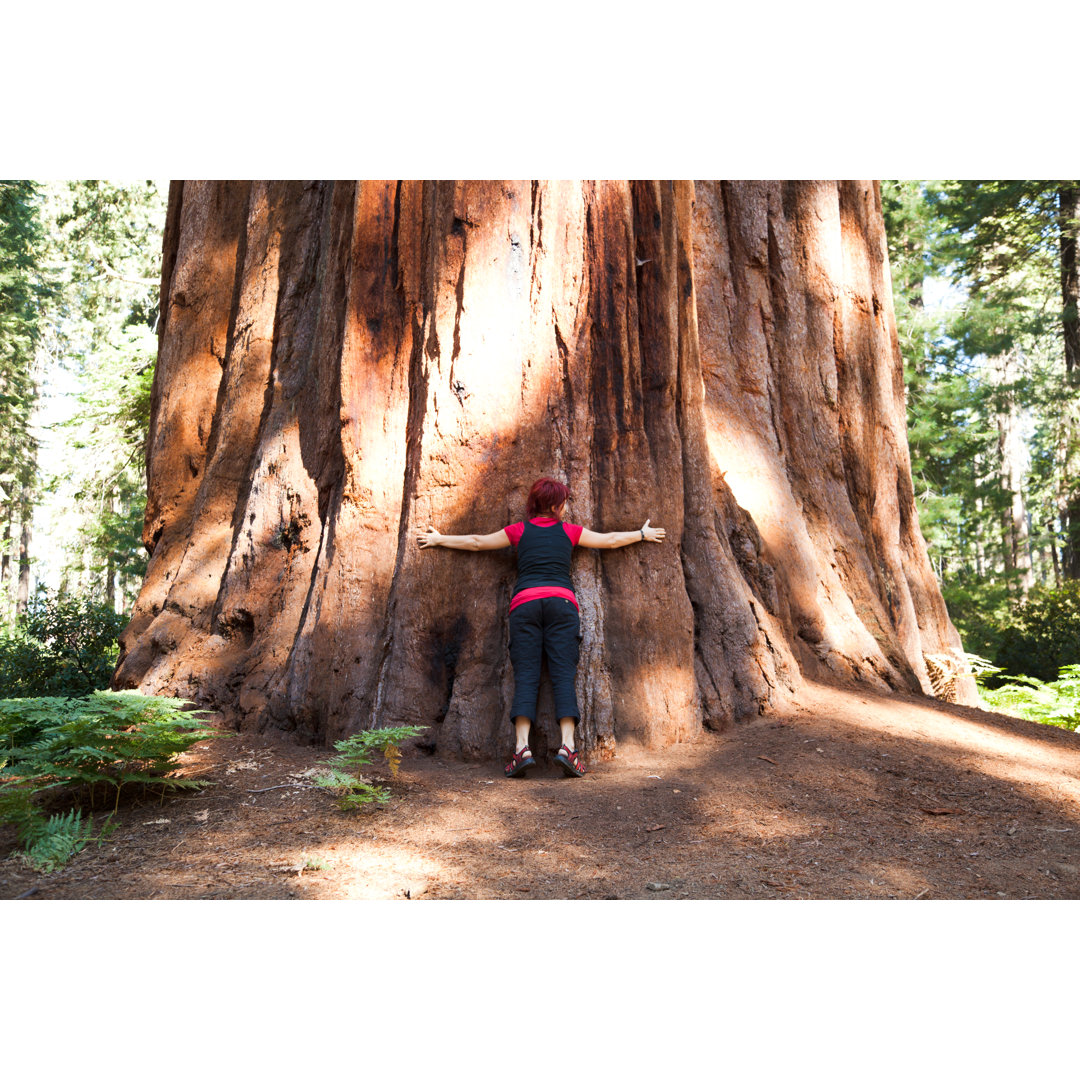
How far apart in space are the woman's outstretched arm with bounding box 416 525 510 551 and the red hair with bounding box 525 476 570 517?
0.27 m

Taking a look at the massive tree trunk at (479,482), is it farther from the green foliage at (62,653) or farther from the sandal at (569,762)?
the green foliage at (62,653)

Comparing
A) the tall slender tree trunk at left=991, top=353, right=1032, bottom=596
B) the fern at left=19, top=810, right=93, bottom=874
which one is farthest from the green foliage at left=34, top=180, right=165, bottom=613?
the tall slender tree trunk at left=991, top=353, right=1032, bottom=596

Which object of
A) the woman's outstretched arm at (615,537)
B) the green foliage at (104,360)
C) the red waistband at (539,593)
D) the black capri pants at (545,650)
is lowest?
the black capri pants at (545,650)

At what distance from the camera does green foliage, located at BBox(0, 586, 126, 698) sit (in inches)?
412

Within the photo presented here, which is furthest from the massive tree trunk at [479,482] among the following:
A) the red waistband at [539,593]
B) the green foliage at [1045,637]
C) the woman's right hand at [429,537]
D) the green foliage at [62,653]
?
the green foliage at [1045,637]

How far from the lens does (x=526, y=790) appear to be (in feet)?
15.6

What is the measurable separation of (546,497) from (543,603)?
0.71 meters

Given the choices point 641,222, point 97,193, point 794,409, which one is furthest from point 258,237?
point 97,193

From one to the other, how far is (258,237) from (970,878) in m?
7.37

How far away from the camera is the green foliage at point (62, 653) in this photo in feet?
34.3

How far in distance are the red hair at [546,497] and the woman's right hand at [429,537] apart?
2.18 feet

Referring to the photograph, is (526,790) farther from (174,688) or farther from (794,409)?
(794,409)

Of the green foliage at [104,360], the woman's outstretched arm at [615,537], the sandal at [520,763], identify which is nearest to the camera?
the sandal at [520,763]

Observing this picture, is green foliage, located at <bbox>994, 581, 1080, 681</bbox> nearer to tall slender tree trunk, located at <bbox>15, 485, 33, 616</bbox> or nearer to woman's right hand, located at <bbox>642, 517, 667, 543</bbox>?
woman's right hand, located at <bbox>642, 517, 667, 543</bbox>
